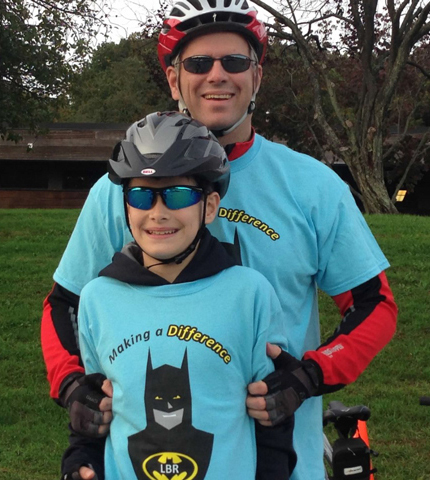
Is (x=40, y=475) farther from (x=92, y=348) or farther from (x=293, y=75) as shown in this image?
(x=293, y=75)

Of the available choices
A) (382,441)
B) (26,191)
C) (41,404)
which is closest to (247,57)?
(382,441)

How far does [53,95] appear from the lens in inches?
666

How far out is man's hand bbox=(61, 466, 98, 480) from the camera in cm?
229

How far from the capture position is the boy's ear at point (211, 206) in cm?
244

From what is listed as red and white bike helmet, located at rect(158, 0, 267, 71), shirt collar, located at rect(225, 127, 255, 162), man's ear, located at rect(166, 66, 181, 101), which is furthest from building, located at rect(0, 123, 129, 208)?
shirt collar, located at rect(225, 127, 255, 162)

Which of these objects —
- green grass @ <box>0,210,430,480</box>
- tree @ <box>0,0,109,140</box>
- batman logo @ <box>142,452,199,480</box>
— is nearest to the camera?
batman logo @ <box>142,452,199,480</box>

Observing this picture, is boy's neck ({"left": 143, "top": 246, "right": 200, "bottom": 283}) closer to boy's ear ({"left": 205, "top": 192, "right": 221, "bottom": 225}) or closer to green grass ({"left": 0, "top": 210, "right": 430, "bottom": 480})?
boy's ear ({"left": 205, "top": 192, "right": 221, "bottom": 225})

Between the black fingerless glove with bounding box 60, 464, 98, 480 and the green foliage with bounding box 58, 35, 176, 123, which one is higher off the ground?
the green foliage with bounding box 58, 35, 176, 123

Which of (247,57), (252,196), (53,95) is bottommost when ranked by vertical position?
(252,196)

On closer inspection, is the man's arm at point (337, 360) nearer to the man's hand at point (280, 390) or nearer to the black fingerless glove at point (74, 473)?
the man's hand at point (280, 390)

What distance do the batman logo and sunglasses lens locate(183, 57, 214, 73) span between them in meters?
1.23

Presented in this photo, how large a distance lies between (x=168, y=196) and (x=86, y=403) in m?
0.64

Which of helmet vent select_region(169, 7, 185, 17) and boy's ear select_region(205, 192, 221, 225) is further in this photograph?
helmet vent select_region(169, 7, 185, 17)

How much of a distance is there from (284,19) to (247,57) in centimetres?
1830
